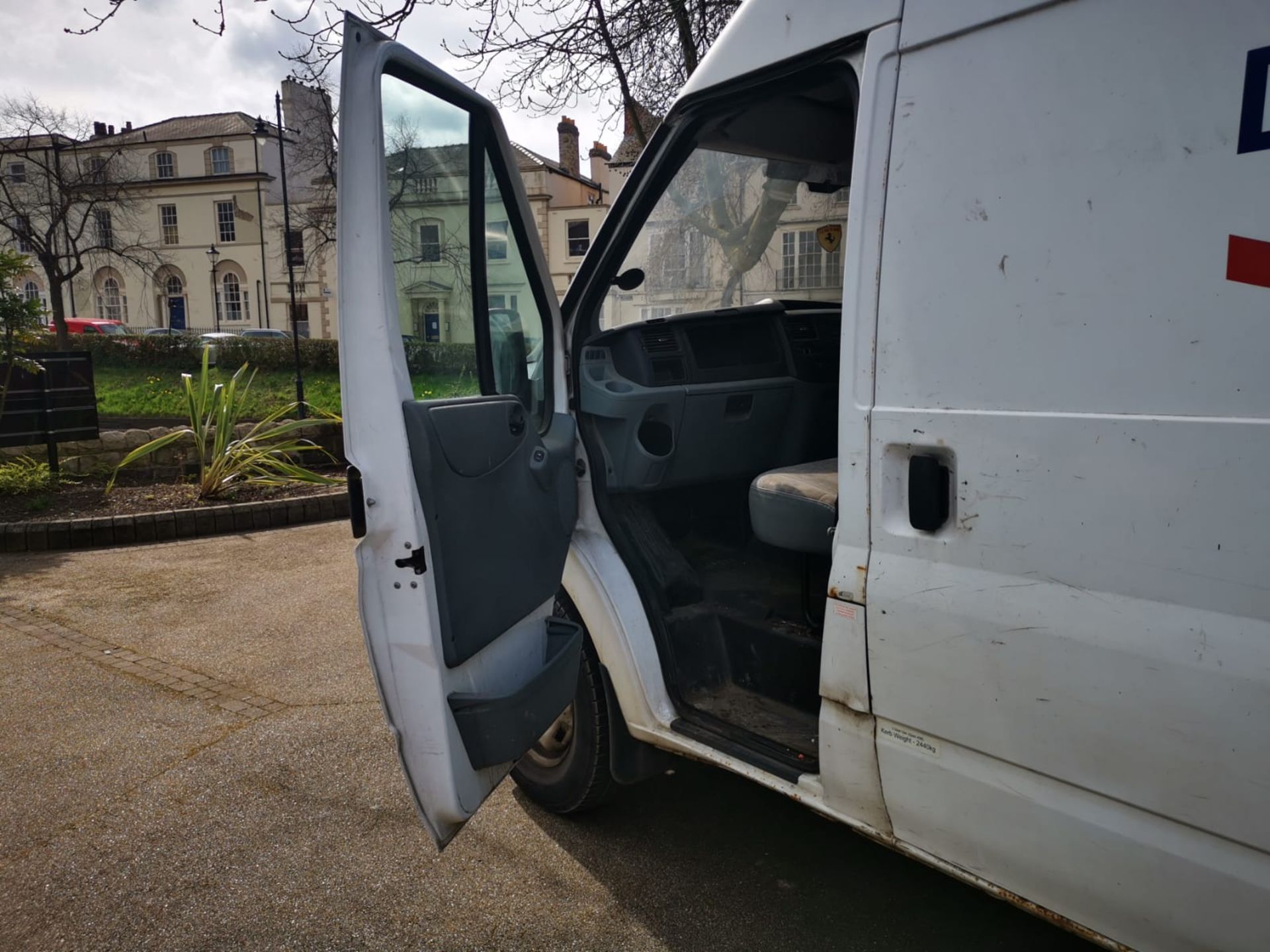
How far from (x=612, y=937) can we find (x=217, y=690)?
8.29 ft

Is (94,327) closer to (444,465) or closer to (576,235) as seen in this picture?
(576,235)

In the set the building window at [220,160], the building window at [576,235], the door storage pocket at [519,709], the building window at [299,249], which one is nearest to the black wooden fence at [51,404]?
the door storage pocket at [519,709]

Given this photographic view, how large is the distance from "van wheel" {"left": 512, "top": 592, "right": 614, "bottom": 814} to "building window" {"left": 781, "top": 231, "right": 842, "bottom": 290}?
4.58ft

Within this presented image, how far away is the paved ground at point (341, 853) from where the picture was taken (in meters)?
2.50

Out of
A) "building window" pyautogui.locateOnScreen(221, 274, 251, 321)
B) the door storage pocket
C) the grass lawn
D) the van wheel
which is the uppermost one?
"building window" pyautogui.locateOnScreen(221, 274, 251, 321)

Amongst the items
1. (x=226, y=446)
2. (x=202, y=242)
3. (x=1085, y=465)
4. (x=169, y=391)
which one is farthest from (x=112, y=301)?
(x=1085, y=465)

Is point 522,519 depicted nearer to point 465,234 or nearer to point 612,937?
point 465,234

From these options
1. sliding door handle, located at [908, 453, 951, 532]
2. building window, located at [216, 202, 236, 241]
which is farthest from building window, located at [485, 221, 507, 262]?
building window, located at [216, 202, 236, 241]

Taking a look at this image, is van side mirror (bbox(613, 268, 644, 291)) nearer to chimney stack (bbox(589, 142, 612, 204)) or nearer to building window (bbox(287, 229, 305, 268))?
chimney stack (bbox(589, 142, 612, 204))

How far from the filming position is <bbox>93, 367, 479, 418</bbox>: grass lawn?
642 inches

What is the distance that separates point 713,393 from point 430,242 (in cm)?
111

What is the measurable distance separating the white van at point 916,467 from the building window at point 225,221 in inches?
1919

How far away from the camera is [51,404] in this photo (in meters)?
8.17

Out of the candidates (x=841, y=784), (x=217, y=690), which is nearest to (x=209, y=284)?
(x=217, y=690)
